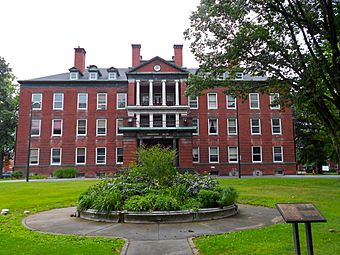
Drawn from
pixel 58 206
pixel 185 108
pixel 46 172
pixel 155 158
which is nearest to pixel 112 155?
pixel 46 172

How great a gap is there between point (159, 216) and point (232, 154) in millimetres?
31951

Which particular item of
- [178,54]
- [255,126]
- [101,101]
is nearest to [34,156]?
[101,101]

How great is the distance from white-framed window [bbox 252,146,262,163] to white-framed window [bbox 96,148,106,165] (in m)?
18.7

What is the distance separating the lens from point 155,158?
1108cm

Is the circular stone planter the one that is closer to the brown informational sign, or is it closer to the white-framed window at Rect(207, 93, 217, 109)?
the brown informational sign

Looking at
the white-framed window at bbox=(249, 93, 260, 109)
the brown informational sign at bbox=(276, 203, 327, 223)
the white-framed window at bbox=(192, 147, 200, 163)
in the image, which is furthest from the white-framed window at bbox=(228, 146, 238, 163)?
the brown informational sign at bbox=(276, 203, 327, 223)

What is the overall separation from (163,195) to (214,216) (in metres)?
1.66

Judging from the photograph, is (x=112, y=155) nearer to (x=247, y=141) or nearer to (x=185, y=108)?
(x=185, y=108)

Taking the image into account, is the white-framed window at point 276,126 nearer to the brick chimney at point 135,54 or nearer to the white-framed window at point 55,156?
the brick chimney at point 135,54

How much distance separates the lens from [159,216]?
8.72 m

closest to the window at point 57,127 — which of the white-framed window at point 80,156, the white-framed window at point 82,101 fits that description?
the white-framed window at point 82,101

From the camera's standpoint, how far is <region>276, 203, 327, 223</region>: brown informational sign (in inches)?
166

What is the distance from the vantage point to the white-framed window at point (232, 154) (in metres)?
39.3

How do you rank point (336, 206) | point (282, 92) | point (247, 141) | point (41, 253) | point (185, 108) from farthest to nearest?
point (247, 141)
point (185, 108)
point (282, 92)
point (336, 206)
point (41, 253)
